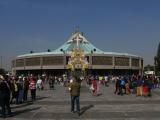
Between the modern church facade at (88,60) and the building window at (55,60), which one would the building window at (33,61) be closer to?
the modern church facade at (88,60)

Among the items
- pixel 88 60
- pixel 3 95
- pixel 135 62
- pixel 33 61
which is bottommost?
pixel 3 95

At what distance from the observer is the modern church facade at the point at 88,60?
13425 centimetres

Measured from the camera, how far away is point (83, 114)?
16344 mm

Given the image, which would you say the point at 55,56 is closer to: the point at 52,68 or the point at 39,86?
the point at 52,68

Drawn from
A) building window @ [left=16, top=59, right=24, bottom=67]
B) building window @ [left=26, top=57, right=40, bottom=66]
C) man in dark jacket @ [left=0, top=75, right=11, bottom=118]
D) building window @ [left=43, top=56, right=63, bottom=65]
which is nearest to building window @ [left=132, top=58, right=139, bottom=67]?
building window @ [left=43, top=56, right=63, bottom=65]

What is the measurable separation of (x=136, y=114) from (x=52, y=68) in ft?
394

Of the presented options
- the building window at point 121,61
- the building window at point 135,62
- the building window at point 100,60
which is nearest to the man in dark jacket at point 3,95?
the building window at point 100,60

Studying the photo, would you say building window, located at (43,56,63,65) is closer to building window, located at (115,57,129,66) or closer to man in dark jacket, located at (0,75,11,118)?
building window, located at (115,57,129,66)

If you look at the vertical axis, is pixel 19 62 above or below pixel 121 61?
above

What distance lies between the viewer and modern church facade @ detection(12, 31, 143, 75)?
440 feet

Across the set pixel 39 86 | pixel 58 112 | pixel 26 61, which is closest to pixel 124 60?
pixel 26 61

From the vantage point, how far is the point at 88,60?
436ft

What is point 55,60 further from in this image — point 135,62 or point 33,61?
point 135,62

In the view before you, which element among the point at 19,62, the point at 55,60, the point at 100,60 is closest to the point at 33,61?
the point at 55,60
